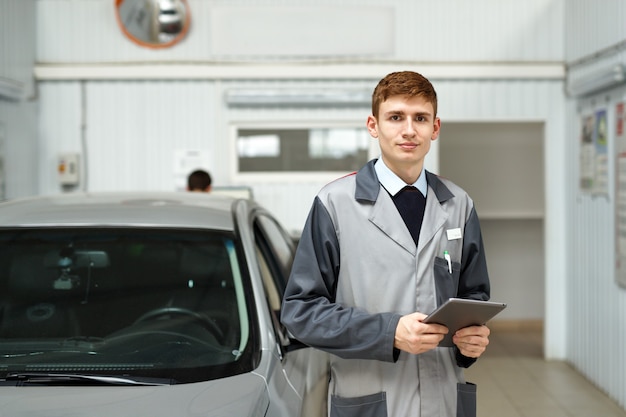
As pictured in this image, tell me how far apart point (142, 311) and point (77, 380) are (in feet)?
1.84

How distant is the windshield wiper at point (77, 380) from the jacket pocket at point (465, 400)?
833 millimetres

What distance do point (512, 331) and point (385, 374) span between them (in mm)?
6810

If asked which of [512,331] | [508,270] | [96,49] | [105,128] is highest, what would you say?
[96,49]

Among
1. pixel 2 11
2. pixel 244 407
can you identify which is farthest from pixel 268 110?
pixel 244 407

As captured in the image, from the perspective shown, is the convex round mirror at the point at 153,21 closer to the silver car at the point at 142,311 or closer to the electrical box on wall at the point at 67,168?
the electrical box on wall at the point at 67,168

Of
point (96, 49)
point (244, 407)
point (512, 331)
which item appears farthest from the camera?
point (512, 331)

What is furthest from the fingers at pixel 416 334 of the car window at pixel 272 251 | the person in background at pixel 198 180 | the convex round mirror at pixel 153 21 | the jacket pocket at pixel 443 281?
the convex round mirror at pixel 153 21

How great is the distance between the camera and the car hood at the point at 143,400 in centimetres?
201

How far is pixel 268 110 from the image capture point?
22.0 feet

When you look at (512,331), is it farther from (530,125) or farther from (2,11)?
(2,11)

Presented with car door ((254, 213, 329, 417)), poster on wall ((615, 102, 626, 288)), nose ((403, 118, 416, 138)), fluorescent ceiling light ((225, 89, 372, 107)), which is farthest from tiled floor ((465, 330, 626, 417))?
nose ((403, 118, 416, 138))

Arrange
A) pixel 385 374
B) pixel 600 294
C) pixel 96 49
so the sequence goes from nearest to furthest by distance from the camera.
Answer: pixel 385 374 → pixel 600 294 → pixel 96 49

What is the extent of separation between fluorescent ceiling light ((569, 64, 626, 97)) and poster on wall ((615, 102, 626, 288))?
0.62 feet

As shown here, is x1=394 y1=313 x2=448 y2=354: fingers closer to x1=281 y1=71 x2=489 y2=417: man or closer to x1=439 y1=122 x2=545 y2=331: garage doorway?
x1=281 y1=71 x2=489 y2=417: man
